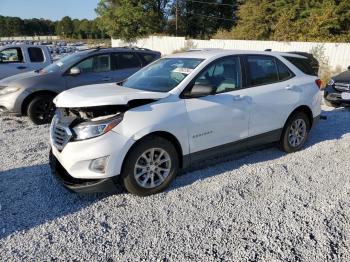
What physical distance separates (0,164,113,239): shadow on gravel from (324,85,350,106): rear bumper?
6993 mm

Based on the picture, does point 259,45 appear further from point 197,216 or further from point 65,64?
point 197,216

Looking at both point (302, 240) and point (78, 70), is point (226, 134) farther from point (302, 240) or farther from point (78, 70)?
point (78, 70)

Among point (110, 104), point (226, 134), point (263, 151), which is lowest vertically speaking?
point (263, 151)

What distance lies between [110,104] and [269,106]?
241cm

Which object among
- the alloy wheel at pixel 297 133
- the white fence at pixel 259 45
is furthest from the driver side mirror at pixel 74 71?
the white fence at pixel 259 45

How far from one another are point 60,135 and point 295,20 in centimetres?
3004

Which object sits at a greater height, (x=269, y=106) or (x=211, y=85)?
(x=211, y=85)

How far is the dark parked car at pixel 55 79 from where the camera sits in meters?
7.18

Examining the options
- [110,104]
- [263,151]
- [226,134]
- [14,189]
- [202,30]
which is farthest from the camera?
[202,30]

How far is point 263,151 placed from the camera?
546 centimetres

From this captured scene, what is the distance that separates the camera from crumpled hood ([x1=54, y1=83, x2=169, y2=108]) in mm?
3641

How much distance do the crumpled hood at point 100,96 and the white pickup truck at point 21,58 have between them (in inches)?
267

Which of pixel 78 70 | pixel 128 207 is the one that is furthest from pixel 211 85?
pixel 78 70

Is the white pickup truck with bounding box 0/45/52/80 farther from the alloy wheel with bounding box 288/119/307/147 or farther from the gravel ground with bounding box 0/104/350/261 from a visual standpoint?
the alloy wheel with bounding box 288/119/307/147
